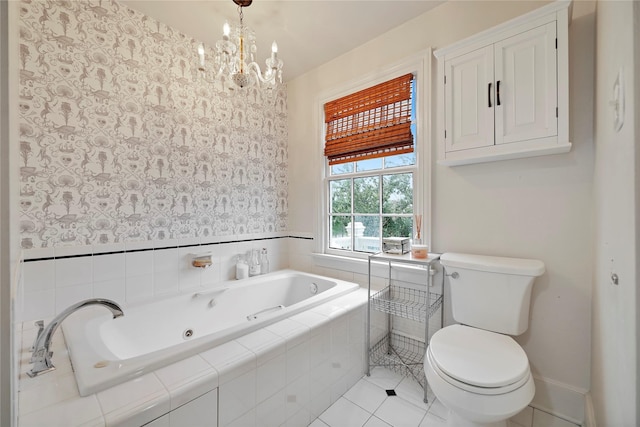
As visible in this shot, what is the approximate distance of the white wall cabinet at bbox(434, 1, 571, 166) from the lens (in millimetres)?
1350

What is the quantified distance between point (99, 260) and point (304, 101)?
2241 millimetres

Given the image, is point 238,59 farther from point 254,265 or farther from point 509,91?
point 254,265

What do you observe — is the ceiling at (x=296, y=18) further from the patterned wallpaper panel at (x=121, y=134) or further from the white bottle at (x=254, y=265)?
the white bottle at (x=254, y=265)

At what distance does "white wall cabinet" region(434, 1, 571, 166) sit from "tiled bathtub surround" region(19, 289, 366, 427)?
51.8 inches

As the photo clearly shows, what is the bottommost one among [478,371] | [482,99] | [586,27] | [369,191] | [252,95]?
[478,371]

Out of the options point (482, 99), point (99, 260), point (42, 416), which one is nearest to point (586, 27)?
point (482, 99)

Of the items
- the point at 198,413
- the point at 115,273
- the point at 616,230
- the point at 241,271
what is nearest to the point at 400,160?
the point at 616,230

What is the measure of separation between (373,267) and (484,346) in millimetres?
1002

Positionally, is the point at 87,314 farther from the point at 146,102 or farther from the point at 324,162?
the point at 324,162

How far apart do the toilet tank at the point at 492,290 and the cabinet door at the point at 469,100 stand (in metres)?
0.70

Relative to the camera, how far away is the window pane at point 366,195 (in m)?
2.35

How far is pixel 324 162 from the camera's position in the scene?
2660 mm

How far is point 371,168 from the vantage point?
2.38m

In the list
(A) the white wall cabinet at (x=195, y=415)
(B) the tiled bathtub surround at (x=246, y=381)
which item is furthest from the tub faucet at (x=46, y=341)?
(A) the white wall cabinet at (x=195, y=415)
